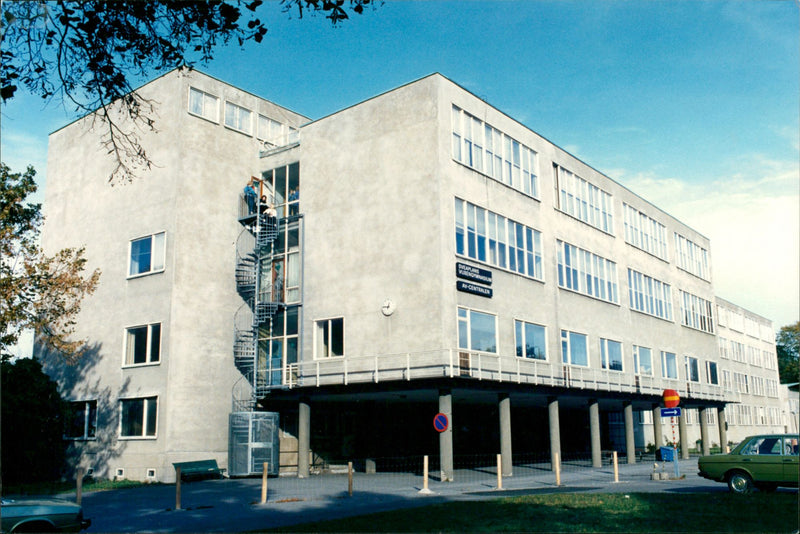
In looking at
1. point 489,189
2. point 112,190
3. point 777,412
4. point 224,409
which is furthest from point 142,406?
point 777,412

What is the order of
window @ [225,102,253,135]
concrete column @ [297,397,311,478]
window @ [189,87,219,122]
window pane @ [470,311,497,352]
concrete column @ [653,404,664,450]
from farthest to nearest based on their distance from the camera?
concrete column @ [653,404,664,450]
window @ [225,102,253,135]
window @ [189,87,219,122]
concrete column @ [297,397,311,478]
window pane @ [470,311,497,352]

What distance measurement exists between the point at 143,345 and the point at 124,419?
3.27 m

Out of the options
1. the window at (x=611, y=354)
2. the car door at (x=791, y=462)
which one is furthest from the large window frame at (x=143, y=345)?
the car door at (x=791, y=462)

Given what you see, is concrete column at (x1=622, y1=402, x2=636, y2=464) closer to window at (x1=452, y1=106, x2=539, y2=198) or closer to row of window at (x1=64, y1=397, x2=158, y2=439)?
window at (x1=452, y1=106, x2=539, y2=198)

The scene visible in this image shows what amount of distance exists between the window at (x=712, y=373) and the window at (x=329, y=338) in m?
31.7

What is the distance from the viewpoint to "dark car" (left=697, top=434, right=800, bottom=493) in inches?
758

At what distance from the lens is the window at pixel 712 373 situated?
52588mm

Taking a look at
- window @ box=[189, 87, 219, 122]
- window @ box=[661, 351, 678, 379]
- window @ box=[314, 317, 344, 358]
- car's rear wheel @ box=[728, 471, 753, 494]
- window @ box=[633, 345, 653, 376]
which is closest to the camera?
car's rear wheel @ box=[728, 471, 753, 494]

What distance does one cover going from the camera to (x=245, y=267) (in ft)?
114

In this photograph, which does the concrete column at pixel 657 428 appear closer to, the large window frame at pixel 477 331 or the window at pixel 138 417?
the large window frame at pixel 477 331

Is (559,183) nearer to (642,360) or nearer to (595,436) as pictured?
(642,360)

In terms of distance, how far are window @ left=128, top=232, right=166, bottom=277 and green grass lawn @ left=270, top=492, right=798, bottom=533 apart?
66.0 ft

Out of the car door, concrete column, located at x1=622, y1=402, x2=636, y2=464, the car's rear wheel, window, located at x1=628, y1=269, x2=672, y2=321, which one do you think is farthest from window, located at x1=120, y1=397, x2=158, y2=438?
window, located at x1=628, y1=269, x2=672, y2=321

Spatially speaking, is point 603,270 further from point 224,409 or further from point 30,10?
point 30,10
